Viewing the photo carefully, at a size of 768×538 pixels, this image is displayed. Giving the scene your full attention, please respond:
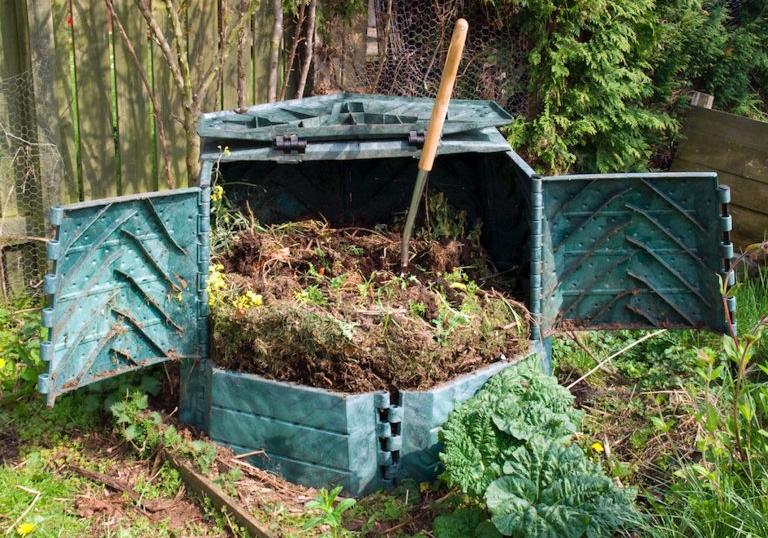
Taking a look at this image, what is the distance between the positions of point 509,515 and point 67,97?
398 cm

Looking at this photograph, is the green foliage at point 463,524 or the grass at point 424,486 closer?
the grass at point 424,486

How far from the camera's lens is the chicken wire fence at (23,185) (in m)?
5.26

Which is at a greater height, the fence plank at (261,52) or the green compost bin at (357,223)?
the fence plank at (261,52)

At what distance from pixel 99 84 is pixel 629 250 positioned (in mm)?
3557

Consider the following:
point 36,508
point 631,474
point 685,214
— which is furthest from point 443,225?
point 36,508

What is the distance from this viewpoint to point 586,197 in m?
4.03

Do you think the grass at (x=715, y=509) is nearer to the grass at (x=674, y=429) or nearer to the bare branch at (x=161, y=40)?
the grass at (x=674, y=429)

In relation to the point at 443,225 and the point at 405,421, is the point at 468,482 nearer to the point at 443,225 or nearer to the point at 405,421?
the point at 405,421

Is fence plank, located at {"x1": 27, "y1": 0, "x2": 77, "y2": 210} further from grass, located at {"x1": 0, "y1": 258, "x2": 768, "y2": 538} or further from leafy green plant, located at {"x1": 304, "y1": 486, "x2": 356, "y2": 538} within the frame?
leafy green plant, located at {"x1": 304, "y1": 486, "x2": 356, "y2": 538}

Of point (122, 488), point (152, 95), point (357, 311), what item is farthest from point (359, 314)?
point (152, 95)

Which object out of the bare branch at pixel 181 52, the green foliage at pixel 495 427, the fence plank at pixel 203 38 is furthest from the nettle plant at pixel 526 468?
the fence plank at pixel 203 38

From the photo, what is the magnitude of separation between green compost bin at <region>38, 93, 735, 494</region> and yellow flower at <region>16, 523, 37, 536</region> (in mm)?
568

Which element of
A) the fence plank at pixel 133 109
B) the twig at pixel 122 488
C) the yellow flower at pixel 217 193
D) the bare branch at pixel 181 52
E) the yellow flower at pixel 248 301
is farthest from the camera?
the fence plank at pixel 133 109

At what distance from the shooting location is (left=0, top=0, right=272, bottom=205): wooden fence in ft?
17.3
